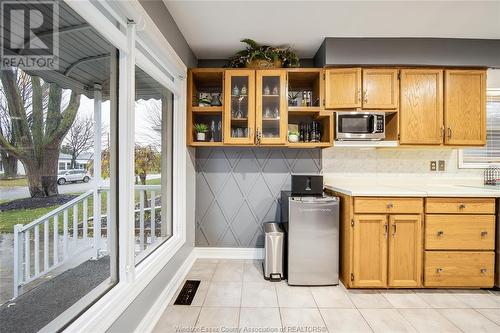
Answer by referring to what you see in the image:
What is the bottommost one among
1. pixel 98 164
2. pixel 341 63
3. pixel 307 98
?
pixel 98 164

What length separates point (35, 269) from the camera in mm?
2117

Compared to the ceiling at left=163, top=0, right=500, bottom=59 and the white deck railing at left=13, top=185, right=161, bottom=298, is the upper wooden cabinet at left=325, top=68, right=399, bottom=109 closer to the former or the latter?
the ceiling at left=163, top=0, right=500, bottom=59

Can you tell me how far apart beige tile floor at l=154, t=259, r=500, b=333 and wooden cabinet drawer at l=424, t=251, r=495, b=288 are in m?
0.13

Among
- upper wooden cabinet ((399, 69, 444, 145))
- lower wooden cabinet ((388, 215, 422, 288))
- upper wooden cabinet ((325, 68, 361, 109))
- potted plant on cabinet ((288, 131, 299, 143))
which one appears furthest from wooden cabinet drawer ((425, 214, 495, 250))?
potted plant on cabinet ((288, 131, 299, 143))

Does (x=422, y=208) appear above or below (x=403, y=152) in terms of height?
below

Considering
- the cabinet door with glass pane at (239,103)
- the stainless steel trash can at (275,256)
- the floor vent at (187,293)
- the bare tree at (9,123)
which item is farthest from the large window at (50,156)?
the stainless steel trash can at (275,256)

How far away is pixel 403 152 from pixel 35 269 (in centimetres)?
402

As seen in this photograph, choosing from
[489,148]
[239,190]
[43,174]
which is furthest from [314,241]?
[489,148]

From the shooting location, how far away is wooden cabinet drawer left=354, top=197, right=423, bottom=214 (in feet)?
7.64

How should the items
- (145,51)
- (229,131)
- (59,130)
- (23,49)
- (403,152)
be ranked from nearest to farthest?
(23,49) → (59,130) → (145,51) → (229,131) → (403,152)

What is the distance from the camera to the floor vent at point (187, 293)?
85.3 inches

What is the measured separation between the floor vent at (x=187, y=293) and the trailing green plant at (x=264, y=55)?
2447 millimetres

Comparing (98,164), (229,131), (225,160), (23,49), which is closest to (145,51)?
(23,49)

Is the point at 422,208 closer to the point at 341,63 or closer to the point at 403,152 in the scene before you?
the point at 403,152
